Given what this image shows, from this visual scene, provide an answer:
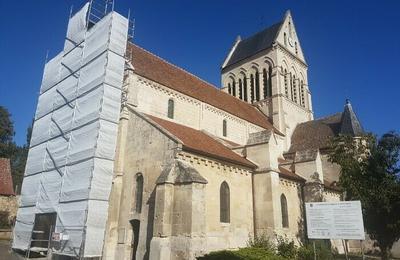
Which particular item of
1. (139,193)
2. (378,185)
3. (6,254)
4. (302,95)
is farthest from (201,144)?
(302,95)

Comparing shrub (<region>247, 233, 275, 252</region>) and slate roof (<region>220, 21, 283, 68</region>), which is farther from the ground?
slate roof (<region>220, 21, 283, 68</region>)

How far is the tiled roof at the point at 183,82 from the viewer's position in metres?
20.0

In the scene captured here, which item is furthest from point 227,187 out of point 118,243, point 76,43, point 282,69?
point 282,69

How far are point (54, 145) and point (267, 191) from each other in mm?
11522

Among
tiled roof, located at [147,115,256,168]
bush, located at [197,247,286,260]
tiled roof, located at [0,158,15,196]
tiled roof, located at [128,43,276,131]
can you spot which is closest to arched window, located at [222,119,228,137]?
tiled roof, located at [128,43,276,131]

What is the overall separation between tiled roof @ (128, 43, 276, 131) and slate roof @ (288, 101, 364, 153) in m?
3.27

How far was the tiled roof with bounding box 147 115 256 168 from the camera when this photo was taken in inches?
607

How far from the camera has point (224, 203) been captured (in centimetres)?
1602

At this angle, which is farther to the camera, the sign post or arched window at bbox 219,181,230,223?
arched window at bbox 219,181,230,223

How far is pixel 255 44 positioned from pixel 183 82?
627 inches

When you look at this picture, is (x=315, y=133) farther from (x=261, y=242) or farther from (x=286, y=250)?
(x=261, y=242)

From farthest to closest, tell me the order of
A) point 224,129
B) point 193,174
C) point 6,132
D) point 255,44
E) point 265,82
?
1. point 6,132
2. point 255,44
3. point 265,82
4. point 224,129
5. point 193,174

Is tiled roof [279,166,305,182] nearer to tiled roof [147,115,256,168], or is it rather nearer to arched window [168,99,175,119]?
tiled roof [147,115,256,168]

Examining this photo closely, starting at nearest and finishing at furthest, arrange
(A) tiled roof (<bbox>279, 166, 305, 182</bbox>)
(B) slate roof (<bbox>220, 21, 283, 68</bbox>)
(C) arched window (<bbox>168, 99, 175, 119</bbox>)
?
(A) tiled roof (<bbox>279, 166, 305, 182</bbox>) → (C) arched window (<bbox>168, 99, 175, 119</bbox>) → (B) slate roof (<bbox>220, 21, 283, 68</bbox>)
